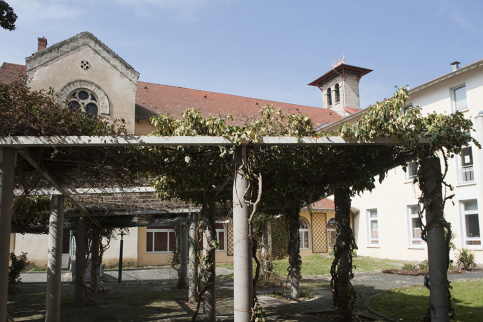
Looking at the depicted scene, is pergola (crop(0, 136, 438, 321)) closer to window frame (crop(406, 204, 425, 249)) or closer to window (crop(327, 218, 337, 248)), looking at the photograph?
window frame (crop(406, 204, 425, 249))

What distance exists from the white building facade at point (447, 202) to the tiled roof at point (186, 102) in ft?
25.7

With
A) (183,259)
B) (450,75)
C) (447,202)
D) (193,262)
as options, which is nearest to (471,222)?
(447,202)

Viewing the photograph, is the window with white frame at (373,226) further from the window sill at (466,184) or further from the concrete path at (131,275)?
the concrete path at (131,275)

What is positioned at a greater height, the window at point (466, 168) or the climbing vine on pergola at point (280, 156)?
the window at point (466, 168)

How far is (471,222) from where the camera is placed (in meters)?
19.3

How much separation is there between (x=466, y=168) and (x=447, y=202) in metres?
1.74

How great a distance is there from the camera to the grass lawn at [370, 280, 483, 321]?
820 centimetres

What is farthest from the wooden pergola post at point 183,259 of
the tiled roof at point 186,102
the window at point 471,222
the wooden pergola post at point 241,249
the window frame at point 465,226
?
the window at point 471,222

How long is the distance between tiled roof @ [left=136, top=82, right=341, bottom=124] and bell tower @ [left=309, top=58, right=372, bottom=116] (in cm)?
386

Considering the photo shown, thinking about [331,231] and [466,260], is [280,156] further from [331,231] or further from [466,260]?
[331,231]

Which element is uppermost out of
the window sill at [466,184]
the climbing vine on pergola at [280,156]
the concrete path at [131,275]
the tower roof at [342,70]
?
the tower roof at [342,70]

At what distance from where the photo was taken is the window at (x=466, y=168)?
19266mm

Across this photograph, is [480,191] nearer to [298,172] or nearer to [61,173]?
[298,172]

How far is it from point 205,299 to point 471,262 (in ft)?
44.2
